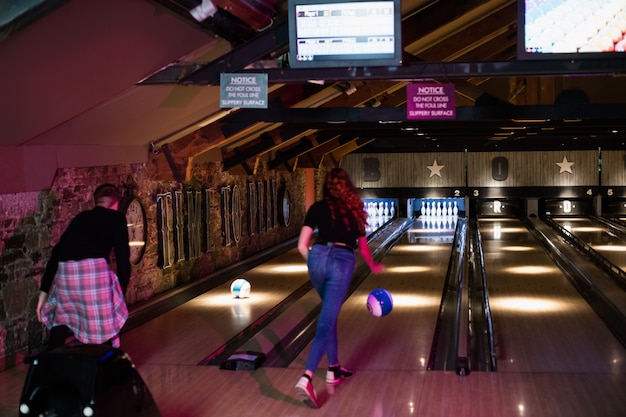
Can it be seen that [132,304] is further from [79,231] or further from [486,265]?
[486,265]

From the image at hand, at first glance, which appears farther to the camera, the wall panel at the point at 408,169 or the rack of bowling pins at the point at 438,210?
the wall panel at the point at 408,169

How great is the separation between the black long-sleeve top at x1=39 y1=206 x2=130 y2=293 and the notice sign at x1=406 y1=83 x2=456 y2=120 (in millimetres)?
4214

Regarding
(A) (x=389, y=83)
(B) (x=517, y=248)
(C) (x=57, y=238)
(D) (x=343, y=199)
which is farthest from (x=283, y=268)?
(D) (x=343, y=199)

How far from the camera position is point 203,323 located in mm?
7625

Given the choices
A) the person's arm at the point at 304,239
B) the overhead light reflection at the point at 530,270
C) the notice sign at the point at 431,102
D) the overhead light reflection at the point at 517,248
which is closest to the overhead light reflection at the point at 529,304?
the notice sign at the point at 431,102

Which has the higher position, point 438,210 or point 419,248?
point 438,210

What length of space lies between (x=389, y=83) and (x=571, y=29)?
599 cm

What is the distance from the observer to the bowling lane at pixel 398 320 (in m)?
6.02

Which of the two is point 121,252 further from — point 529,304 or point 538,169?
point 538,169

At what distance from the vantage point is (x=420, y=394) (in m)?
4.98

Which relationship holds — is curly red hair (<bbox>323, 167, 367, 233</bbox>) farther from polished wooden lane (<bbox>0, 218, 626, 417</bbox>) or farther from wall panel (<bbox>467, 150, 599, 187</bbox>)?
wall panel (<bbox>467, 150, 599, 187</bbox>)

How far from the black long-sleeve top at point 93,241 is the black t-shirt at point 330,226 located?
109cm

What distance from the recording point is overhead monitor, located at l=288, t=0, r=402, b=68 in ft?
17.4

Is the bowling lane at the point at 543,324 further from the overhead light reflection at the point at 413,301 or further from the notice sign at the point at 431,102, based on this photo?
the notice sign at the point at 431,102
